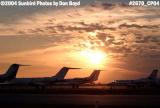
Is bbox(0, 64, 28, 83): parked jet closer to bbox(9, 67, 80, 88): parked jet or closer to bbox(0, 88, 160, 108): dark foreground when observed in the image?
bbox(9, 67, 80, 88): parked jet

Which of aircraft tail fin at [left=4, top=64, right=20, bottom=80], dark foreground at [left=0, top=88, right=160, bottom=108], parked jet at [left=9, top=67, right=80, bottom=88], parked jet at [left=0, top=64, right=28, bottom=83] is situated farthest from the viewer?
parked jet at [left=9, top=67, right=80, bottom=88]

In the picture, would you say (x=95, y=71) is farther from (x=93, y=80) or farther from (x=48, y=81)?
(x=48, y=81)

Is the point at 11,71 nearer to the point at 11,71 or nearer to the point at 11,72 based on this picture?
the point at 11,71

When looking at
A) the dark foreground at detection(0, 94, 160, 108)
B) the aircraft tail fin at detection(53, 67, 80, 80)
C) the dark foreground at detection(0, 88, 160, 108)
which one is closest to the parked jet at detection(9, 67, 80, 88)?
the aircraft tail fin at detection(53, 67, 80, 80)

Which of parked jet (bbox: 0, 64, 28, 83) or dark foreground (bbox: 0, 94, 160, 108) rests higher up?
dark foreground (bbox: 0, 94, 160, 108)

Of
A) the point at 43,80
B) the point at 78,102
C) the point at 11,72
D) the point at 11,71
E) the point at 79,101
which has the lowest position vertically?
the point at 43,80

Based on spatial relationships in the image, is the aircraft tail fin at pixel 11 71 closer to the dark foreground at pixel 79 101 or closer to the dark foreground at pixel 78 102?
the dark foreground at pixel 79 101

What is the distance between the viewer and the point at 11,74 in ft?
371

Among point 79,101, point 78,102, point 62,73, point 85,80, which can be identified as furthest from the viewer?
point 85,80

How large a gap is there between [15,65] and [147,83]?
193ft

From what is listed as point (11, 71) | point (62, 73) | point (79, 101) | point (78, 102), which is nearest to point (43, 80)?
point (62, 73)

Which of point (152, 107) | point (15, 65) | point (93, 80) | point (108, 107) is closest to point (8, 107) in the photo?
point (108, 107)

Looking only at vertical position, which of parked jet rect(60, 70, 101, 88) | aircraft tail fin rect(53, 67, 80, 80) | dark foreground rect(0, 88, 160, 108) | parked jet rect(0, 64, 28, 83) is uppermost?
dark foreground rect(0, 88, 160, 108)

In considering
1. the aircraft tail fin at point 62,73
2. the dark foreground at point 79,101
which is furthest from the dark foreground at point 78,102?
the aircraft tail fin at point 62,73
